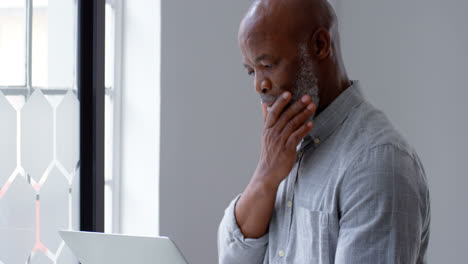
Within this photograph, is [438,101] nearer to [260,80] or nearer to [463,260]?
[463,260]

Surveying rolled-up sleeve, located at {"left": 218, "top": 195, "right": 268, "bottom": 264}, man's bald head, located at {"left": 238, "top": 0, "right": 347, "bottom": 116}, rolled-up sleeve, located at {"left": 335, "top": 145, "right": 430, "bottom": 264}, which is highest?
man's bald head, located at {"left": 238, "top": 0, "right": 347, "bottom": 116}

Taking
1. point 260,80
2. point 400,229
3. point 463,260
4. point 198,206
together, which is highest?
point 260,80

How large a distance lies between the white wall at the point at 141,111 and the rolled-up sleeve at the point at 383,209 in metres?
1.21

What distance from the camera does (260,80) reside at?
3.66 feet

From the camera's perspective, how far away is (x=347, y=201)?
3.22 feet

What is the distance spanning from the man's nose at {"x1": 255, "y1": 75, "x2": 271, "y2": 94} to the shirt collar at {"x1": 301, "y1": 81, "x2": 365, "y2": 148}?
0.12m

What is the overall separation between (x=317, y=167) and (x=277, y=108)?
0.14m

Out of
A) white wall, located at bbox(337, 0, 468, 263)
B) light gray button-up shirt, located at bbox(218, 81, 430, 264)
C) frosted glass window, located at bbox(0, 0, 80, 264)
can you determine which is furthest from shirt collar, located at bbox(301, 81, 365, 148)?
white wall, located at bbox(337, 0, 468, 263)

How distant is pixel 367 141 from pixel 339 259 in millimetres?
218

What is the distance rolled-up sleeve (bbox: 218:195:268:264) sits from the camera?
46.8 inches

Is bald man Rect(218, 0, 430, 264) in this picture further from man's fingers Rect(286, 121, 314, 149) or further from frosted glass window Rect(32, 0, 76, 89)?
frosted glass window Rect(32, 0, 76, 89)

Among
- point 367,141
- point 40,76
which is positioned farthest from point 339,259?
point 40,76

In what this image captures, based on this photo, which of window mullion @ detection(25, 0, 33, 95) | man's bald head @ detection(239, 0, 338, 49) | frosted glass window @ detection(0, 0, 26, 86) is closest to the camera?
man's bald head @ detection(239, 0, 338, 49)

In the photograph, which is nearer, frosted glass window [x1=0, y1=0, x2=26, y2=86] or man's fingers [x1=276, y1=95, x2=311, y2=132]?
man's fingers [x1=276, y1=95, x2=311, y2=132]
